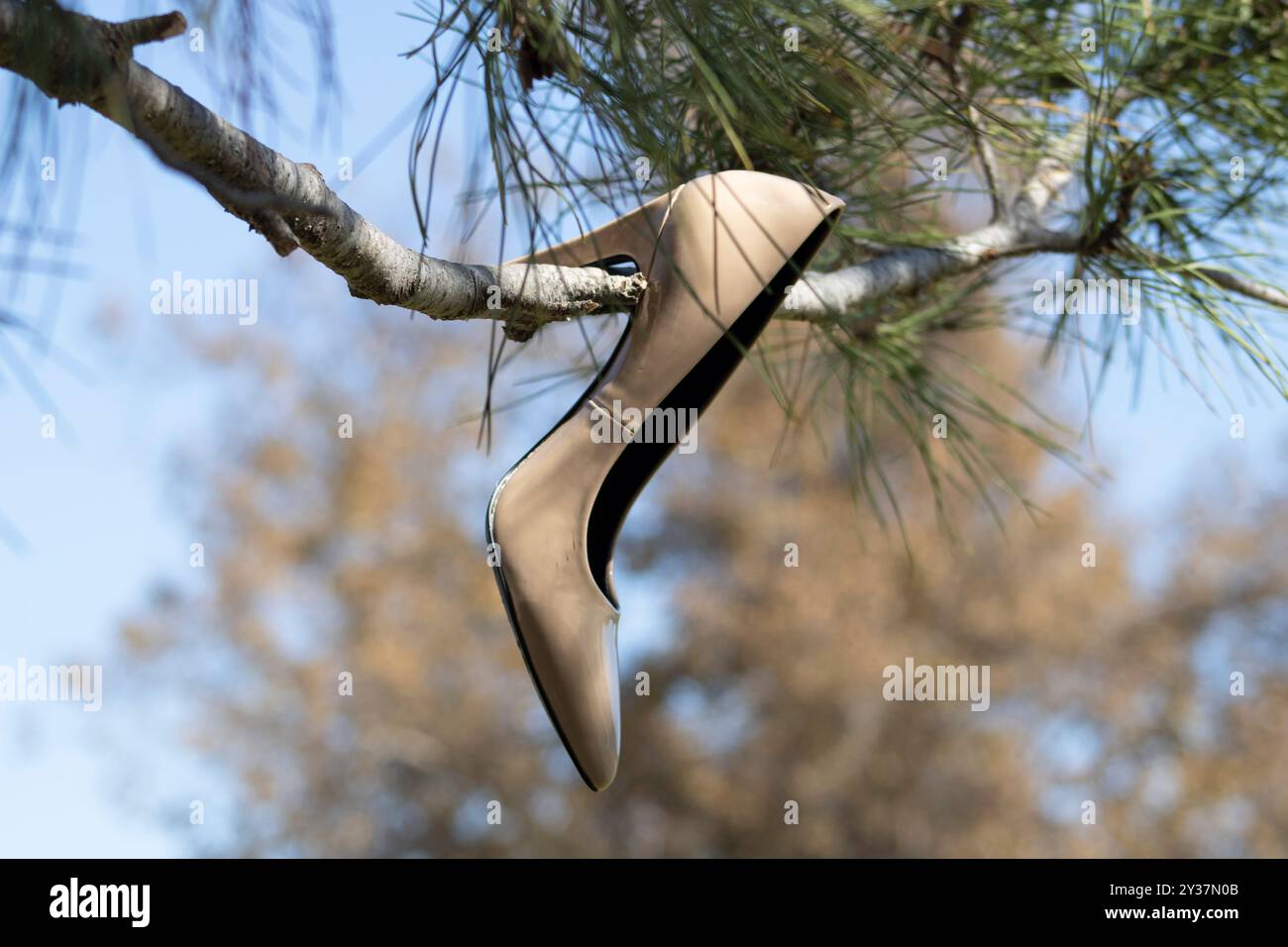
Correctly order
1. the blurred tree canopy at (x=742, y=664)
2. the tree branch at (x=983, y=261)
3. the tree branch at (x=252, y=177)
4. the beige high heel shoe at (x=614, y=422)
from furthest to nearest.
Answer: the blurred tree canopy at (x=742, y=664)
the tree branch at (x=983, y=261)
the beige high heel shoe at (x=614, y=422)
the tree branch at (x=252, y=177)

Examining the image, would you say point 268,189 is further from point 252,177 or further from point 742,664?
point 742,664

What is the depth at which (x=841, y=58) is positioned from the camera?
50 cm

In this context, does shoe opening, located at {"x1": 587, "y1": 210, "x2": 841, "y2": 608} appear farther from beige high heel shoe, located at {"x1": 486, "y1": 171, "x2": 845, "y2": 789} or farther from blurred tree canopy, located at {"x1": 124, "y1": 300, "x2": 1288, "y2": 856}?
blurred tree canopy, located at {"x1": 124, "y1": 300, "x2": 1288, "y2": 856}

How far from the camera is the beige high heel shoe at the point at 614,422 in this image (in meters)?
0.42

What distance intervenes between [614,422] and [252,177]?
0.17 meters

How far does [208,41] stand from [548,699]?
235 mm

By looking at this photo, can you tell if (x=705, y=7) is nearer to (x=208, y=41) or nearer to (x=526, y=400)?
(x=208, y=41)

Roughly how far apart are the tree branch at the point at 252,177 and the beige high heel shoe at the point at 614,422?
35mm

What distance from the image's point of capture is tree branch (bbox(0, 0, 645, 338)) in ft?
0.87

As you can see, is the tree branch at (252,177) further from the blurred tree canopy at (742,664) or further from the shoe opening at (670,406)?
the blurred tree canopy at (742,664)

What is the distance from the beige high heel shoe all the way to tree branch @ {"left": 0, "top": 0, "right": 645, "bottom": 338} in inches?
1.4

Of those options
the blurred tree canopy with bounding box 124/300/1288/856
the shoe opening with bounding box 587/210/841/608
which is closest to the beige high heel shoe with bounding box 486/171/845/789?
the shoe opening with bounding box 587/210/841/608

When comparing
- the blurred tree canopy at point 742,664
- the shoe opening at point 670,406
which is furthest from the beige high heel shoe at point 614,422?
the blurred tree canopy at point 742,664
